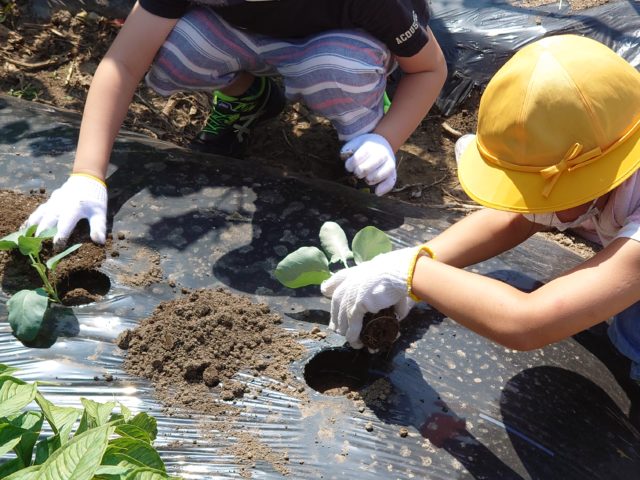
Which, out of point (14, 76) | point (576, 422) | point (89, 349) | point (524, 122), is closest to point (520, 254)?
point (576, 422)

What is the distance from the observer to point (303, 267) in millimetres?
1545

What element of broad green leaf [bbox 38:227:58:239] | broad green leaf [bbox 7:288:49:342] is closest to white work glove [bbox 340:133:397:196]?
broad green leaf [bbox 38:227:58:239]

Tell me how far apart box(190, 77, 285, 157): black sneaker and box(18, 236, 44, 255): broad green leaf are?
947 millimetres

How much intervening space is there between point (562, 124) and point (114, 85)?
123 cm

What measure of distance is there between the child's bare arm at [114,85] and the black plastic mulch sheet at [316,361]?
0.30ft

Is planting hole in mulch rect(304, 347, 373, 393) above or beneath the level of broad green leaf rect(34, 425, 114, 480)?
beneath

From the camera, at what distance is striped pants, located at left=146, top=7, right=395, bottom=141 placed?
84.6 inches

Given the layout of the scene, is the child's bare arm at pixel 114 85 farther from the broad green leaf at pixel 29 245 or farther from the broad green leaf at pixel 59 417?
the broad green leaf at pixel 59 417

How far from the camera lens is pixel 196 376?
1.45 m

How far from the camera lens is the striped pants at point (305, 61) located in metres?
2.15

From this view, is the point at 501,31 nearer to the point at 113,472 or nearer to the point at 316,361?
the point at 316,361

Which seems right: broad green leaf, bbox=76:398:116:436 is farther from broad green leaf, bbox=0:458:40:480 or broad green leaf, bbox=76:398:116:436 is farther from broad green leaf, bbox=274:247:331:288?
broad green leaf, bbox=274:247:331:288

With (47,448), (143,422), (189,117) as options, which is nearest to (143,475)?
(47,448)

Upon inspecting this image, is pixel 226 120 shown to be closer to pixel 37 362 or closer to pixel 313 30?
pixel 313 30
